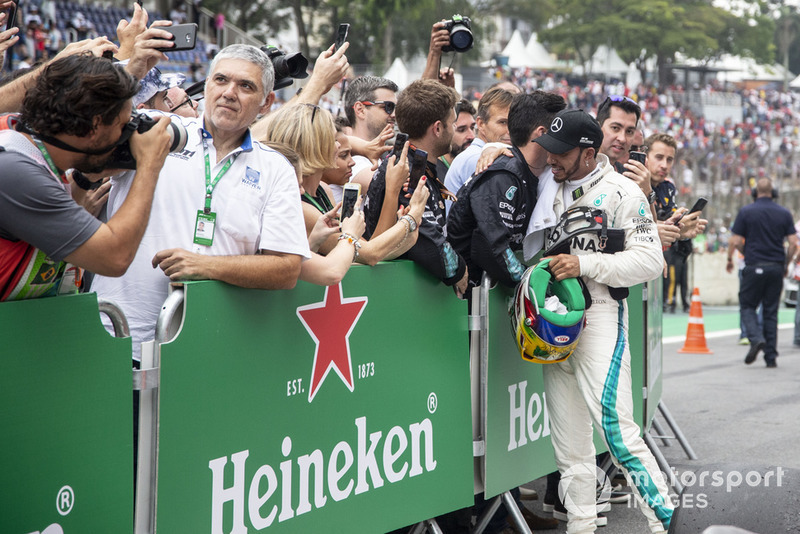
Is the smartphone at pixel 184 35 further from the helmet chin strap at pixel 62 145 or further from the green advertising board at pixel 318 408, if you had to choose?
the helmet chin strap at pixel 62 145

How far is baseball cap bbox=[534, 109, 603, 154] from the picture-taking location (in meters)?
4.39

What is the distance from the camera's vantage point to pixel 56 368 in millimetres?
2523

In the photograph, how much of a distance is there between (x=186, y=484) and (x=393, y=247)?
137 cm

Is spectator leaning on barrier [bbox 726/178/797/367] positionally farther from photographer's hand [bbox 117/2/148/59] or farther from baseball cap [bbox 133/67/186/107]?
photographer's hand [bbox 117/2/148/59]

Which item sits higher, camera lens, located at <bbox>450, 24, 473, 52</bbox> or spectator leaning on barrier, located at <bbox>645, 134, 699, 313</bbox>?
camera lens, located at <bbox>450, 24, 473, 52</bbox>

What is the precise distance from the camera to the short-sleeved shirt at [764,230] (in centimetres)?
1205

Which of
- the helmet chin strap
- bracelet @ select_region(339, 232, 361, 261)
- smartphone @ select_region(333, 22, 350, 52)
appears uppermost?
smartphone @ select_region(333, 22, 350, 52)

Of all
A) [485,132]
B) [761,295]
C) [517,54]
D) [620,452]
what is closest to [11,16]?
[485,132]

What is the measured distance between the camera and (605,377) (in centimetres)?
443

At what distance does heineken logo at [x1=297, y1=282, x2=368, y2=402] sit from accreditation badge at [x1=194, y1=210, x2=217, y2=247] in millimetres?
434

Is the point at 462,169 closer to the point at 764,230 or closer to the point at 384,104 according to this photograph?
the point at 384,104

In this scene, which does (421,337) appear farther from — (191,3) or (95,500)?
(191,3)

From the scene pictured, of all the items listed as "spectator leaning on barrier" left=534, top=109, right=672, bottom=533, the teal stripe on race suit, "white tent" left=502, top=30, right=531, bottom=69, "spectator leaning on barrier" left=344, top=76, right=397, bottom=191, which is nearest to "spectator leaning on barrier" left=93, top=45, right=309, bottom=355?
"spectator leaning on barrier" left=534, top=109, right=672, bottom=533

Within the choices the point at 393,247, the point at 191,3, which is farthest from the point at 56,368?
the point at 191,3
